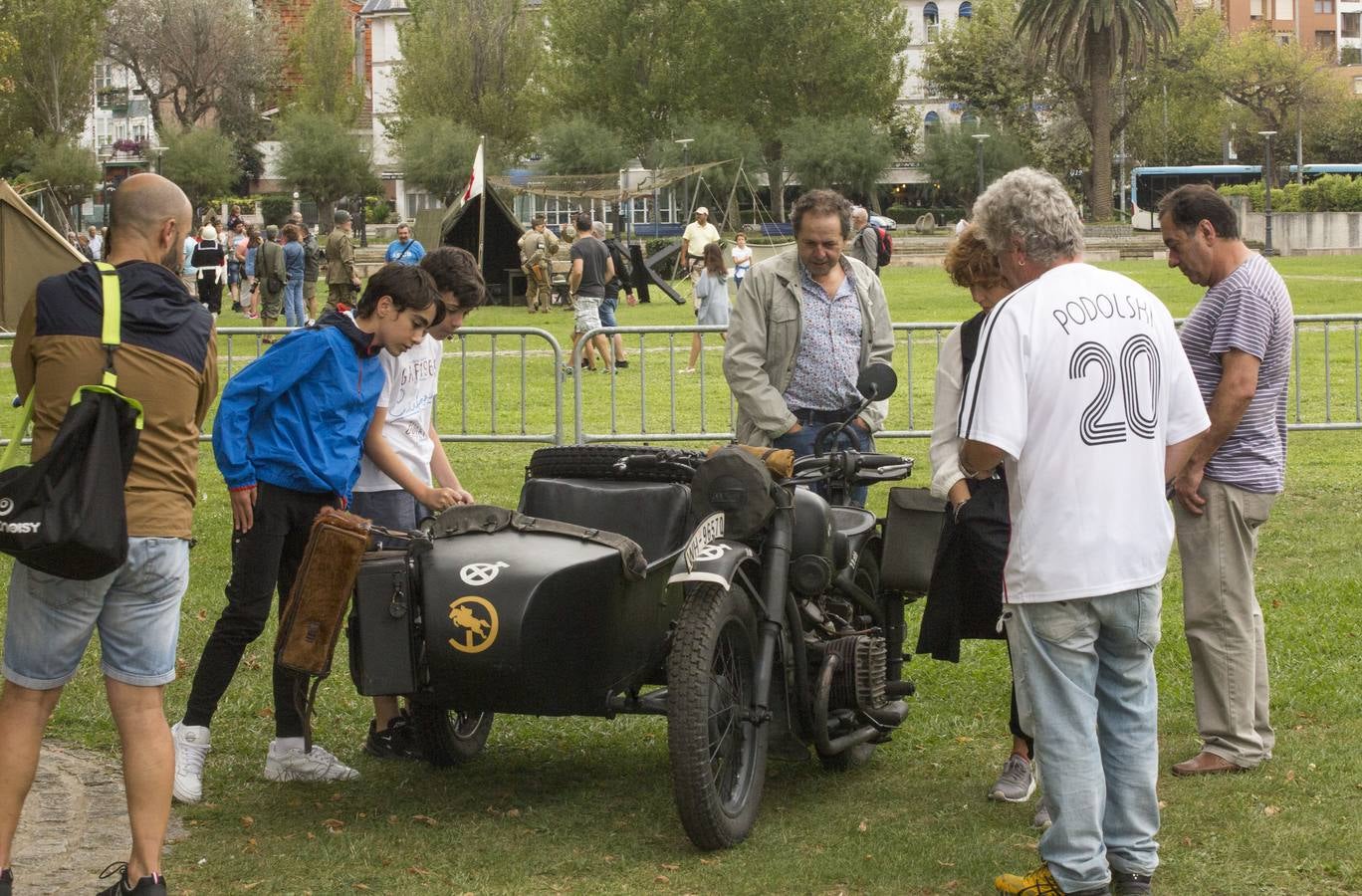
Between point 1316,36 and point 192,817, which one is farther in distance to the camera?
point 1316,36

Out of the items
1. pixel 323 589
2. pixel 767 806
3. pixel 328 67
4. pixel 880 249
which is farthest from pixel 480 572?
pixel 328 67

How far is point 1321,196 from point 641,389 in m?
49.2

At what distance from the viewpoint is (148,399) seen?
4.35 meters

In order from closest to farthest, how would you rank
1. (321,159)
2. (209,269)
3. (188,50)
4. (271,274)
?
1. (271,274)
2. (209,269)
3. (321,159)
4. (188,50)

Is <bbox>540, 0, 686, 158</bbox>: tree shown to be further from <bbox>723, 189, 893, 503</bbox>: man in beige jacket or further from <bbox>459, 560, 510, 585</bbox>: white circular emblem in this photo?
<bbox>459, 560, 510, 585</bbox>: white circular emblem

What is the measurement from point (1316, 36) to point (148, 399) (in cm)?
11951

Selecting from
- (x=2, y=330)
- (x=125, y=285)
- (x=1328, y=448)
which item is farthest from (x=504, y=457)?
(x=125, y=285)

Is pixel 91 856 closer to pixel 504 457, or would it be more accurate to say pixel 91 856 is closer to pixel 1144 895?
pixel 1144 895

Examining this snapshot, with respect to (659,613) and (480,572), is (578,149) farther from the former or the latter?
(480,572)

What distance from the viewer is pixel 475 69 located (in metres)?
85.9

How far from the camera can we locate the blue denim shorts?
14.1 ft

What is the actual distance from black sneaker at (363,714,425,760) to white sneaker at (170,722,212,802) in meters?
0.63

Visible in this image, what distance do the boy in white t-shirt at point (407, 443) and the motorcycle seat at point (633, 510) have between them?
19.3 inches

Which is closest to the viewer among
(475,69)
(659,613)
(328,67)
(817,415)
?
(659,613)
